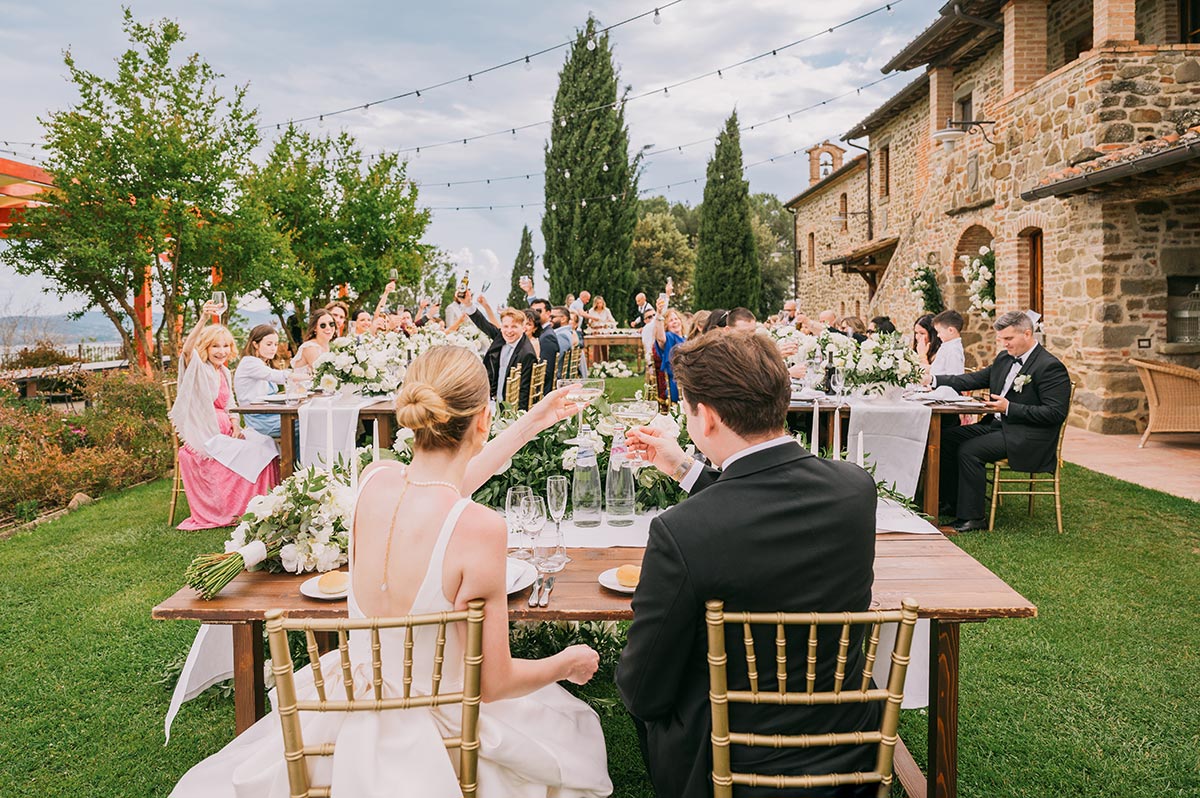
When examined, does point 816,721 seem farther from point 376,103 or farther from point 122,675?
point 376,103

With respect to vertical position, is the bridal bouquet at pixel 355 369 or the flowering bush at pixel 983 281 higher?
the flowering bush at pixel 983 281

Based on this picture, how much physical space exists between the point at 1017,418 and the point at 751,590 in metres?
5.09

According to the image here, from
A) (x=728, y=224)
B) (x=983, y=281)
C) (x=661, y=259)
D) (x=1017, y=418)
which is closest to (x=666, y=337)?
(x=1017, y=418)

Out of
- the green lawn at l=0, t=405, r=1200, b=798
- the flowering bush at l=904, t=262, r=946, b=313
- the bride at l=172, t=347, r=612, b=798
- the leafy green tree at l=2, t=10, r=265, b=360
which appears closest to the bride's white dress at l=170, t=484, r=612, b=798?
the bride at l=172, t=347, r=612, b=798

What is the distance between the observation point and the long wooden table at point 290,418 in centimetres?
638

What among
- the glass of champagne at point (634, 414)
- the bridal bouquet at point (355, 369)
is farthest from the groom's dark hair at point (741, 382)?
the bridal bouquet at point (355, 369)

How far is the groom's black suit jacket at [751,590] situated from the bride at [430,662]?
290 millimetres

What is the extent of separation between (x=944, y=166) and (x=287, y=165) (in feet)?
46.3

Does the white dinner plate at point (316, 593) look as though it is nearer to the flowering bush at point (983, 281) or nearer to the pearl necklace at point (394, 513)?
the pearl necklace at point (394, 513)

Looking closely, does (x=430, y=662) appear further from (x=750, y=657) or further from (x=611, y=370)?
(x=611, y=370)

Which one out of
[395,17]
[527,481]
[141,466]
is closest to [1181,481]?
[527,481]

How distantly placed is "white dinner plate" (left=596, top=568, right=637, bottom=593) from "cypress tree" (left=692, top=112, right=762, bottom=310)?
24.1 m

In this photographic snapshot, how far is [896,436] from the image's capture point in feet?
19.9

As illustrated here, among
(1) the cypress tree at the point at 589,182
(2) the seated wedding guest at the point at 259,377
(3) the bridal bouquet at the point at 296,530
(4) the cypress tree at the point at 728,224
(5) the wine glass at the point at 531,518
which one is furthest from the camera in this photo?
(4) the cypress tree at the point at 728,224
